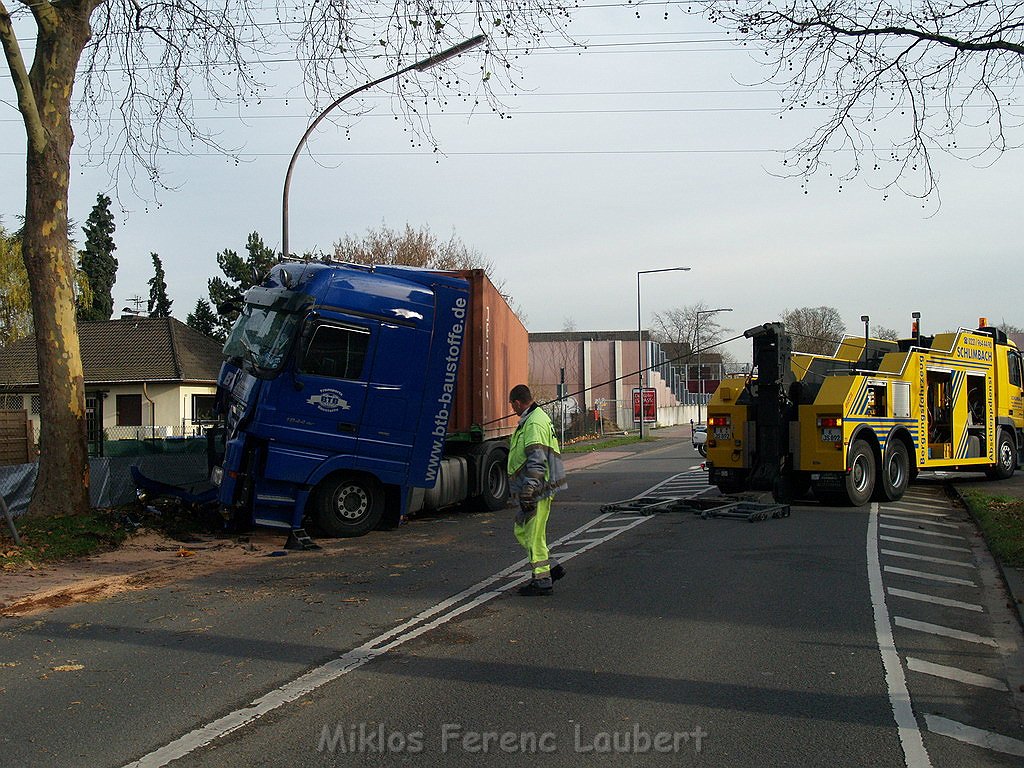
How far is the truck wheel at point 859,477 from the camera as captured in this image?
1526cm

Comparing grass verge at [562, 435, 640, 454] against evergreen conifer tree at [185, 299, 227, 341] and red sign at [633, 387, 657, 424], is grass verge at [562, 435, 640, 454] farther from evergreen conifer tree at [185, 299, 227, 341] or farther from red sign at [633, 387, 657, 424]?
evergreen conifer tree at [185, 299, 227, 341]

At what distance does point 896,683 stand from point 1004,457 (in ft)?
53.5

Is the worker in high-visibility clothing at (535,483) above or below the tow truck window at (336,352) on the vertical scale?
below

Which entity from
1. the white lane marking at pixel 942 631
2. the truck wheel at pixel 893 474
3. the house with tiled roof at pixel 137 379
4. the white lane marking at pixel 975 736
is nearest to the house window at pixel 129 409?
the house with tiled roof at pixel 137 379

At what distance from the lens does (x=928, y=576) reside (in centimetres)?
966

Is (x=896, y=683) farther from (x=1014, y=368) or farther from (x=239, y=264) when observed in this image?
(x=239, y=264)

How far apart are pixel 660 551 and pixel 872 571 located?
7.55ft

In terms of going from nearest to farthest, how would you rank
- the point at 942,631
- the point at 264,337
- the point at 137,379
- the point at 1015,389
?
the point at 942,631 < the point at 264,337 < the point at 1015,389 < the point at 137,379

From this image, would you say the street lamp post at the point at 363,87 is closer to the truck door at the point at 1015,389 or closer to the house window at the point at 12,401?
the truck door at the point at 1015,389

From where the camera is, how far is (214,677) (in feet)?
20.2

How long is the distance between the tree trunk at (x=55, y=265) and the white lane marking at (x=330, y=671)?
5.79 metres

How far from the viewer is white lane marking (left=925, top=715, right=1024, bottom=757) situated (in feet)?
16.2

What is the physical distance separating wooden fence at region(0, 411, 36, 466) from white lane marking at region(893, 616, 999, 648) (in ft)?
54.6

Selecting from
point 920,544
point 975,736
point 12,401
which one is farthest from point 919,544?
point 12,401
